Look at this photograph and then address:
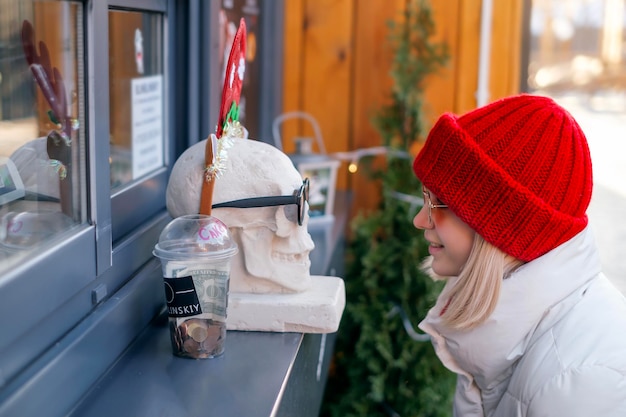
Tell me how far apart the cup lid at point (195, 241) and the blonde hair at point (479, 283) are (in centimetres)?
45

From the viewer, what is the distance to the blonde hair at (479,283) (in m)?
1.58

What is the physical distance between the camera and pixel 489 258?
1586 millimetres

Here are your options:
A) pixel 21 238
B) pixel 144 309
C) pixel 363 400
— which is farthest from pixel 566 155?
pixel 363 400

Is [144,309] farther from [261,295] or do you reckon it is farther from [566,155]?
[566,155]

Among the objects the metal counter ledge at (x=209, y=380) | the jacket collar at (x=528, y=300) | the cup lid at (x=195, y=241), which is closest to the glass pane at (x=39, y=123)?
the cup lid at (x=195, y=241)

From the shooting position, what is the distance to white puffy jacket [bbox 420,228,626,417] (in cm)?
138

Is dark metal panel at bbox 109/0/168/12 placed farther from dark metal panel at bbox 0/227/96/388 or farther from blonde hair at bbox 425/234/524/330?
blonde hair at bbox 425/234/524/330

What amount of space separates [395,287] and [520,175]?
1.71m

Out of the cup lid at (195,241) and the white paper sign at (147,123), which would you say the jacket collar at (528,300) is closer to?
the cup lid at (195,241)

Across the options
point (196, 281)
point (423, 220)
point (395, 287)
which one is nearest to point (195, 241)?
point (196, 281)

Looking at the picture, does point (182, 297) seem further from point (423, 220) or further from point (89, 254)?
point (423, 220)

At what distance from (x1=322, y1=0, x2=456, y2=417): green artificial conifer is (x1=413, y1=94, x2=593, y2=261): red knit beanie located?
1.52 metres

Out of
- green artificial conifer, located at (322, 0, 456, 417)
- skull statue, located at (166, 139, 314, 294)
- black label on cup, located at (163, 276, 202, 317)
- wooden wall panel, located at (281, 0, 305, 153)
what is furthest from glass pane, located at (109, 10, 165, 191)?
wooden wall panel, located at (281, 0, 305, 153)

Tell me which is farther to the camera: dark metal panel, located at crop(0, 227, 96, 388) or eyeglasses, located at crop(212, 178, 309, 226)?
eyeglasses, located at crop(212, 178, 309, 226)
